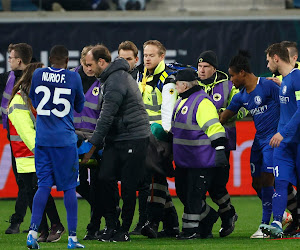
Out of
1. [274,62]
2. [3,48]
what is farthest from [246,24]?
[274,62]

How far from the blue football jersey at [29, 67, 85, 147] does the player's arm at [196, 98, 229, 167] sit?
1513 mm

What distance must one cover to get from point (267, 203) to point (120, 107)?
7.22 feet

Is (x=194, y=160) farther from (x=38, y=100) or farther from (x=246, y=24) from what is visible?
(x=246, y=24)

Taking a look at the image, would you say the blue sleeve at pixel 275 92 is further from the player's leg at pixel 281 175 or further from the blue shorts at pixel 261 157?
the player's leg at pixel 281 175

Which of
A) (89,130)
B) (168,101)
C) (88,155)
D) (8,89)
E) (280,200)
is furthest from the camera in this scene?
(8,89)

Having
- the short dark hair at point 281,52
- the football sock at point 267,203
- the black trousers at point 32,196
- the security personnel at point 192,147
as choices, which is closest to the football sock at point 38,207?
the black trousers at point 32,196

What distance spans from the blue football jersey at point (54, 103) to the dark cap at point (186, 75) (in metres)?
1.42

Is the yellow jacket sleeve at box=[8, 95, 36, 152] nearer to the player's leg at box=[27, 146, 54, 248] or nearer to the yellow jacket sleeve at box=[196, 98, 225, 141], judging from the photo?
the player's leg at box=[27, 146, 54, 248]

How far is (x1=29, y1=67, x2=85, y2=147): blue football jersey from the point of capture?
27.0ft

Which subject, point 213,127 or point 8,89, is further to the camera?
point 8,89

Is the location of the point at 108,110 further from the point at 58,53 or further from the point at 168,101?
the point at 168,101

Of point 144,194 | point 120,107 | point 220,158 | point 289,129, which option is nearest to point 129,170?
point 120,107

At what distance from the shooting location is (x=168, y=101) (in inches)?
377

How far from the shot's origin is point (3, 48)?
54.2 feet
